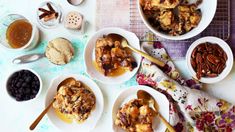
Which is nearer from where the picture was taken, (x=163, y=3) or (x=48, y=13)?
(x=163, y=3)

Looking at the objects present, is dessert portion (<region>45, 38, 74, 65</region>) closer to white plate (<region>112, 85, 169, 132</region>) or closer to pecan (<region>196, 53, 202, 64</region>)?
white plate (<region>112, 85, 169, 132</region>)

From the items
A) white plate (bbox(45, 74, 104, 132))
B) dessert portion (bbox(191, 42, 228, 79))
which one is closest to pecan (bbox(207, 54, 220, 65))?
dessert portion (bbox(191, 42, 228, 79))

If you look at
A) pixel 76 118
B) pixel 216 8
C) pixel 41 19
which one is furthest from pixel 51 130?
pixel 216 8

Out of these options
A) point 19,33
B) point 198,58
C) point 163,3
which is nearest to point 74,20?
point 19,33

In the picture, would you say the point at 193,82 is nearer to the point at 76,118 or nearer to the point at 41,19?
the point at 76,118

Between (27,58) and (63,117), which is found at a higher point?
(27,58)

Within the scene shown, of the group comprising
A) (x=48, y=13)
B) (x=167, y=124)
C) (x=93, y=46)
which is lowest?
(x=167, y=124)

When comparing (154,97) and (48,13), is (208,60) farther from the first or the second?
(48,13)
